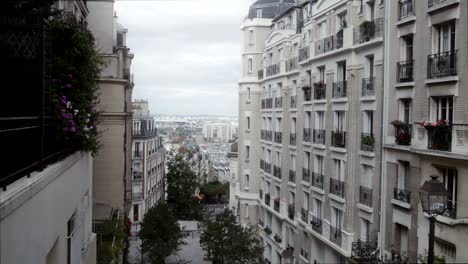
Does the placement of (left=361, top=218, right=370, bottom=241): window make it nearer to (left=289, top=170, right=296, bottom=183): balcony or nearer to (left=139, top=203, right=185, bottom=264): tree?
(left=289, top=170, right=296, bottom=183): balcony

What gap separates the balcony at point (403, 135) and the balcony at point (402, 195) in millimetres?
1693

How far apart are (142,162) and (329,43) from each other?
114 feet

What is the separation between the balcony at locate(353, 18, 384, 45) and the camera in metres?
20.0

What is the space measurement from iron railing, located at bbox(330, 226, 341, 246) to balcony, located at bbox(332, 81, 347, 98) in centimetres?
635

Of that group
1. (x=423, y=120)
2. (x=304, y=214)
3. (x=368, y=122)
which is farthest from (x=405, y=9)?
(x=304, y=214)

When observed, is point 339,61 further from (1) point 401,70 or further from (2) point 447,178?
(2) point 447,178

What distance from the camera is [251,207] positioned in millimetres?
40531

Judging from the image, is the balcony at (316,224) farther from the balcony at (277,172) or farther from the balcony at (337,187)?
the balcony at (277,172)

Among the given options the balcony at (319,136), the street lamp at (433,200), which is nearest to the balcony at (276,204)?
the balcony at (319,136)

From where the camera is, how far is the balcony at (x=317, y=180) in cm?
2652

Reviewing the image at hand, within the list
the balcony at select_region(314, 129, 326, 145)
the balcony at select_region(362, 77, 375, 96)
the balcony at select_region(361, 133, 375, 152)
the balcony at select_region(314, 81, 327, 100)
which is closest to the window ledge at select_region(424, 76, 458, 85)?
the balcony at select_region(362, 77, 375, 96)

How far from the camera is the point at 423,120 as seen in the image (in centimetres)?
1673

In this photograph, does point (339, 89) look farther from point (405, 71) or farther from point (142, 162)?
point (142, 162)

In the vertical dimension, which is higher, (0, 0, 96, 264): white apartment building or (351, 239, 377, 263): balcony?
(0, 0, 96, 264): white apartment building
